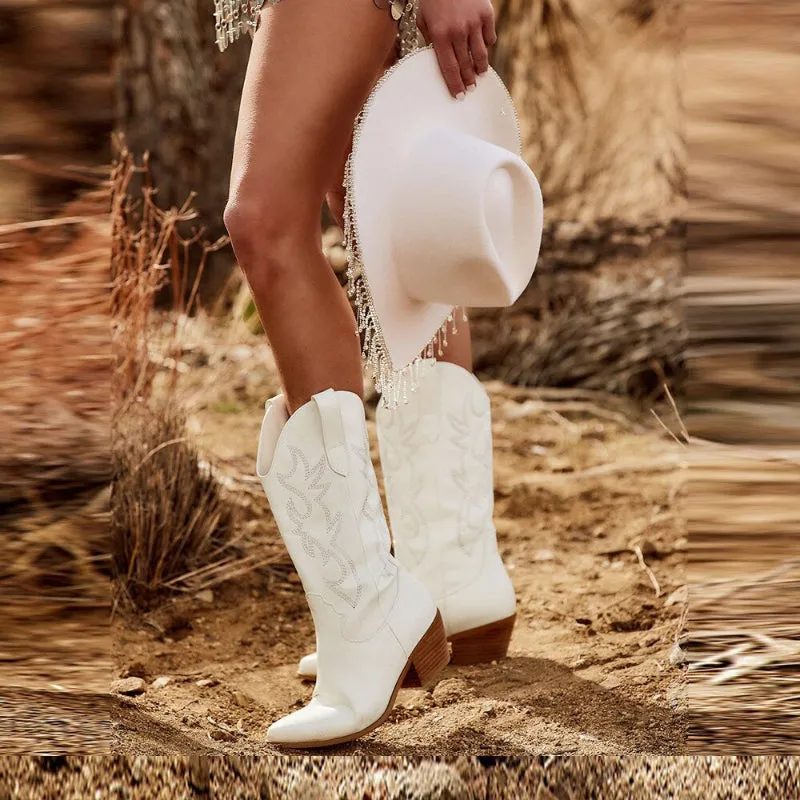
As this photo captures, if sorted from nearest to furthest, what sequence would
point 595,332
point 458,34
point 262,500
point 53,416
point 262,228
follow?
point 262,228 < point 458,34 < point 53,416 < point 262,500 < point 595,332

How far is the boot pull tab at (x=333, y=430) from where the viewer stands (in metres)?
1.36

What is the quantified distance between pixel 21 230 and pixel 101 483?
16.3 inches

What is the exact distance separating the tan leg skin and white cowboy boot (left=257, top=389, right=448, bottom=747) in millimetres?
65

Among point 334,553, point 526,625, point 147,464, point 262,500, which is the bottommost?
point 526,625

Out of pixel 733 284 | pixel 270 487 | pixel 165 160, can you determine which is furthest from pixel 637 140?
pixel 270 487

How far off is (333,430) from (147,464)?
2.68 ft

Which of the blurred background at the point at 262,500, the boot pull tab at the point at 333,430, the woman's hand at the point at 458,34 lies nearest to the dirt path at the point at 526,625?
the blurred background at the point at 262,500

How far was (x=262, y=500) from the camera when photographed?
2486mm

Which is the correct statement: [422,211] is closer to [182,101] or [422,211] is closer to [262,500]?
[262,500]

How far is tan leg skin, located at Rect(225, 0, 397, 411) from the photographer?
1303 millimetres

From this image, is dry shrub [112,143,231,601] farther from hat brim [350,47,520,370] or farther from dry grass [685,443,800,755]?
dry grass [685,443,800,755]

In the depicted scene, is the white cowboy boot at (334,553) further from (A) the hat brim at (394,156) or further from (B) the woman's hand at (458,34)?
(B) the woman's hand at (458,34)

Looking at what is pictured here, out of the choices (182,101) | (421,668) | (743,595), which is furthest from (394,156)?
(182,101)

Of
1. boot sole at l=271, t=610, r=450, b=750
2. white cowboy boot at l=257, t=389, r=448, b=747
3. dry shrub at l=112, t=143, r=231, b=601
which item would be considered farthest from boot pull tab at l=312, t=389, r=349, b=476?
dry shrub at l=112, t=143, r=231, b=601
